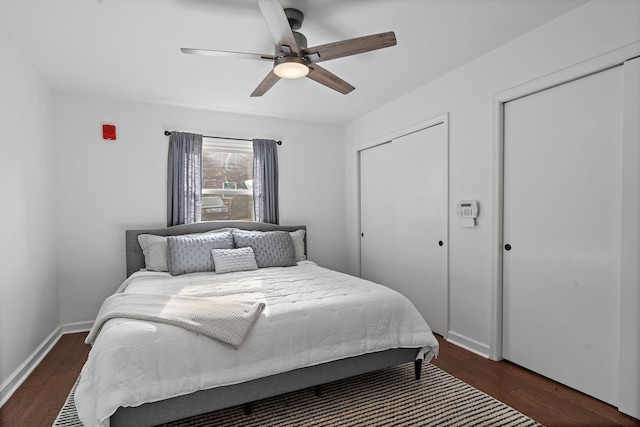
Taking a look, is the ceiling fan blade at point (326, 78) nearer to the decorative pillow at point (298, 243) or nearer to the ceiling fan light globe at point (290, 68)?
the ceiling fan light globe at point (290, 68)

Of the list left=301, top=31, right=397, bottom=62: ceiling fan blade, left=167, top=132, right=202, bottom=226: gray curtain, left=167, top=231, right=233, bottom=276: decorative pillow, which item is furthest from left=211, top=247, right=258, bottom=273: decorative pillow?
left=301, top=31, right=397, bottom=62: ceiling fan blade

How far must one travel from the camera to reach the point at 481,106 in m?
2.84

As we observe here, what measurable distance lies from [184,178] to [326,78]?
2163mm

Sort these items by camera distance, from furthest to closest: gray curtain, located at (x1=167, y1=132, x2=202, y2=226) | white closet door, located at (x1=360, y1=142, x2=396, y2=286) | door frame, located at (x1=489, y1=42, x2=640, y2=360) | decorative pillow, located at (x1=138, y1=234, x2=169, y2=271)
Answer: white closet door, located at (x1=360, y1=142, x2=396, y2=286) < gray curtain, located at (x1=167, y1=132, x2=202, y2=226) < decorative pillow, located at (x1=138, y1=234, x2=169, y2=271) < door frame, located at (x1=489, y1=42, x2=640, y2=360)

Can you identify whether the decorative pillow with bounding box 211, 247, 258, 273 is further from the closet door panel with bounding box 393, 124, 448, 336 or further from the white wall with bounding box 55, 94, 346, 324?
the closet door panel with bounding box 393, 124, 448, 336

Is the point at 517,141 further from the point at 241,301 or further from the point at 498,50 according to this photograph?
the point at 241,301

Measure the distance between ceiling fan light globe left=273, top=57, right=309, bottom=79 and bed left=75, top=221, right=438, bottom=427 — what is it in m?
1.48

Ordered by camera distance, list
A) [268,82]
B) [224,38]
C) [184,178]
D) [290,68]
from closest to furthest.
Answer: [290,68]
[224,38]
[268,82]
[184,178]

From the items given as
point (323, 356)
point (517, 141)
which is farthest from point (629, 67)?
point (323, 356)

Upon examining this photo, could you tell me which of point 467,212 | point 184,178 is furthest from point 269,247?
point 467,212

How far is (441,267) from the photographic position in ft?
10.8

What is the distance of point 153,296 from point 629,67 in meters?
3.13

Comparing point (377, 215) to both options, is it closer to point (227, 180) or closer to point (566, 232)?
point (227, 180)

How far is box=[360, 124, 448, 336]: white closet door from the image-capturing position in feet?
10.9
